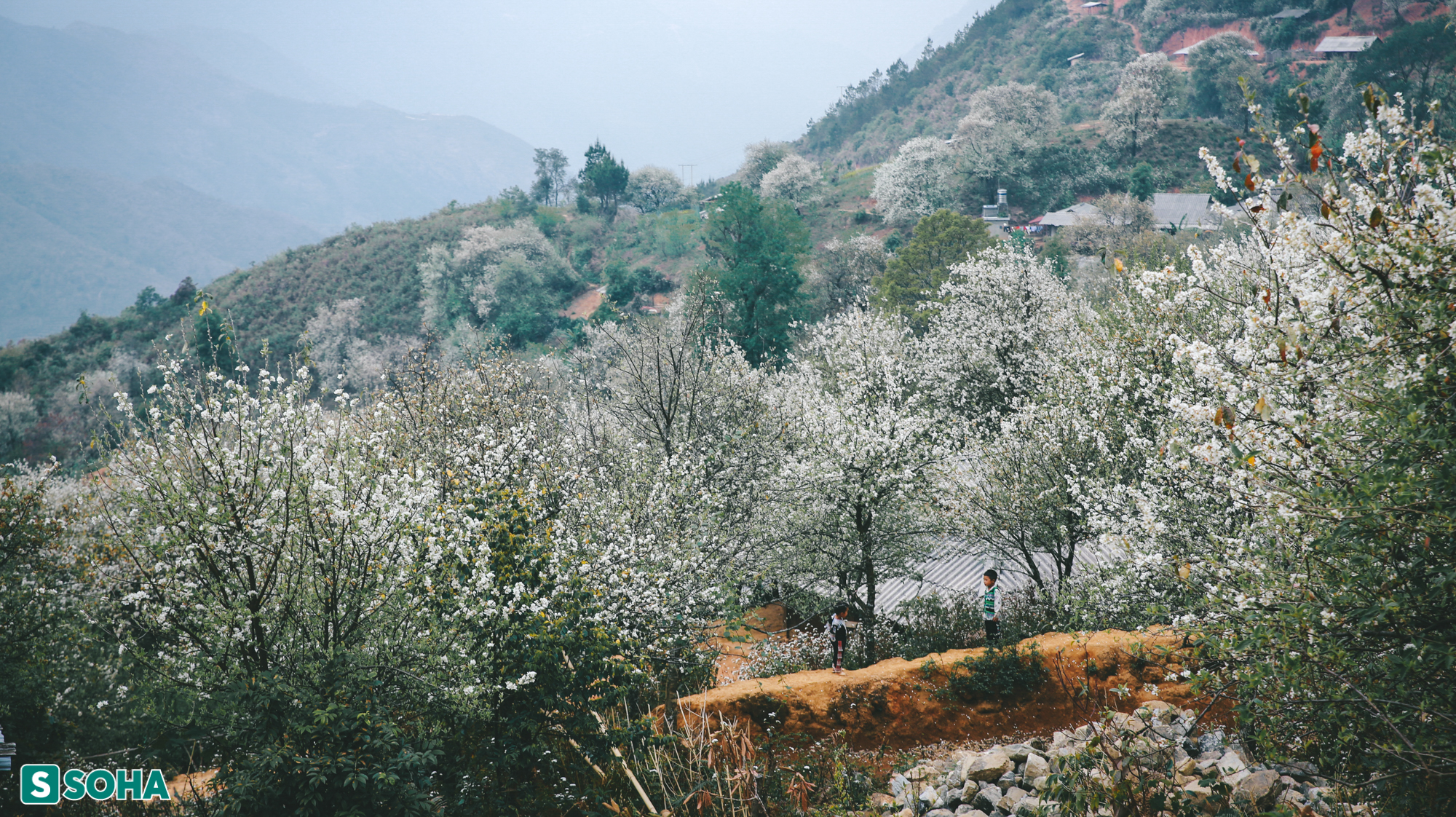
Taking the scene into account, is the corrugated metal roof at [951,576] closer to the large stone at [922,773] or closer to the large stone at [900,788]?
the large stone at [922,773]

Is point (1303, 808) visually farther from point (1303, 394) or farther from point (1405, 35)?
point (1405, 35)

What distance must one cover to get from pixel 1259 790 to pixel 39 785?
1449 cm

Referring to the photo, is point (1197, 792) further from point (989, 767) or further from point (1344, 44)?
point (1344, 44)

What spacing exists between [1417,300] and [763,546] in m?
13.5

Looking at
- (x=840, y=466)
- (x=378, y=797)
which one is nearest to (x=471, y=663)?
(x=378, y=797)

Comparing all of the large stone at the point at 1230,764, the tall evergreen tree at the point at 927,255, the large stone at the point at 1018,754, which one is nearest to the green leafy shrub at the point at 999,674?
the large stone at the point at 1018,754

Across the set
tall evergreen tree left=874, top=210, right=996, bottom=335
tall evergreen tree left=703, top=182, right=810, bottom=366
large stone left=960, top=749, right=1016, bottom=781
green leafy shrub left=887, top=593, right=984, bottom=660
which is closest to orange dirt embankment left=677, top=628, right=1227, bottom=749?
large stone left=960, top=749, right=1016, bottom=781

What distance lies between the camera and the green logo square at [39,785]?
28.0 ft

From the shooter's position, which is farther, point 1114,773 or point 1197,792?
point 1114,773

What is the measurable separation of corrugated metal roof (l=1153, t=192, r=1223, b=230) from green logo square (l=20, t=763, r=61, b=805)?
69536 millimetres

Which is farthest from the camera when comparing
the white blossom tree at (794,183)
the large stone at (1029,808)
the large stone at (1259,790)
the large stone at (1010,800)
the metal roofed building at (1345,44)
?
the metal roofed building at (1345,44)

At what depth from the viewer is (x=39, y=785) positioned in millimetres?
8820

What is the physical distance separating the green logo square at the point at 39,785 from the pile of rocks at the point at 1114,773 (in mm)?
10581

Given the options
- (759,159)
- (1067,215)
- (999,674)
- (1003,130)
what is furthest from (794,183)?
(999,674)
